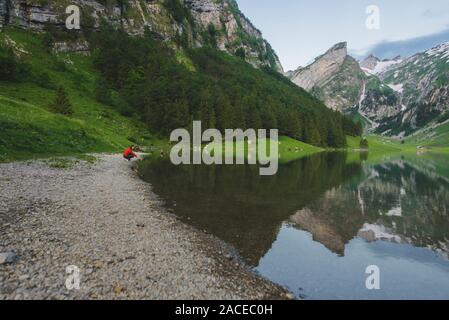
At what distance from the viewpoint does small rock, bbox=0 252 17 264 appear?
13.3 m

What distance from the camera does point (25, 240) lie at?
15.9 m

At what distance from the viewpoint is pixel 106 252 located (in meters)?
16.0

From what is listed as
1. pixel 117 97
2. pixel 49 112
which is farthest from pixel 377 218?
pixel 117 97

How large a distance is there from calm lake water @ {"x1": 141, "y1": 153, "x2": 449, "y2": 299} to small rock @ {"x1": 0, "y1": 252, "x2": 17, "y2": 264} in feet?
36.2

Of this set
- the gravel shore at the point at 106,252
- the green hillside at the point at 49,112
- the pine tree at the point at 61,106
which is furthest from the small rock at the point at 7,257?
the pine tree at the point at 61,106

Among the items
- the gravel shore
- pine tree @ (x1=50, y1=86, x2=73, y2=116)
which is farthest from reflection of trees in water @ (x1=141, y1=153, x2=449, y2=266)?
pine tree @ (x1=50, y1=86, x2=73, y2=116)

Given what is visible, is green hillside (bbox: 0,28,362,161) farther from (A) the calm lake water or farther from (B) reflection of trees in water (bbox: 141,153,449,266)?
(A) the calm lake water

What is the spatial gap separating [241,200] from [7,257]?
2222cm

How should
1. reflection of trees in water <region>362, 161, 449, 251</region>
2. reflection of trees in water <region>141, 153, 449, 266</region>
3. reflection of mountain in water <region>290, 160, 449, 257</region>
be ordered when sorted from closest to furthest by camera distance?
reflection of trees in water <region>141, 153, 449, 266</region> → reflection of mountain in water <region>290, 160, 449, 257</region> → reflection of trees in water <region>362, 161, 449, 251</region>

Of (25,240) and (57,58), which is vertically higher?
(57,58)

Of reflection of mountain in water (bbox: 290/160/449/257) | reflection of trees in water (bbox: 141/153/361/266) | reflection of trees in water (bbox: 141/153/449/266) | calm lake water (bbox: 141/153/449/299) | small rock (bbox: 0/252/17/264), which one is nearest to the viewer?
small rock (bbox: 0/252/17/264)
